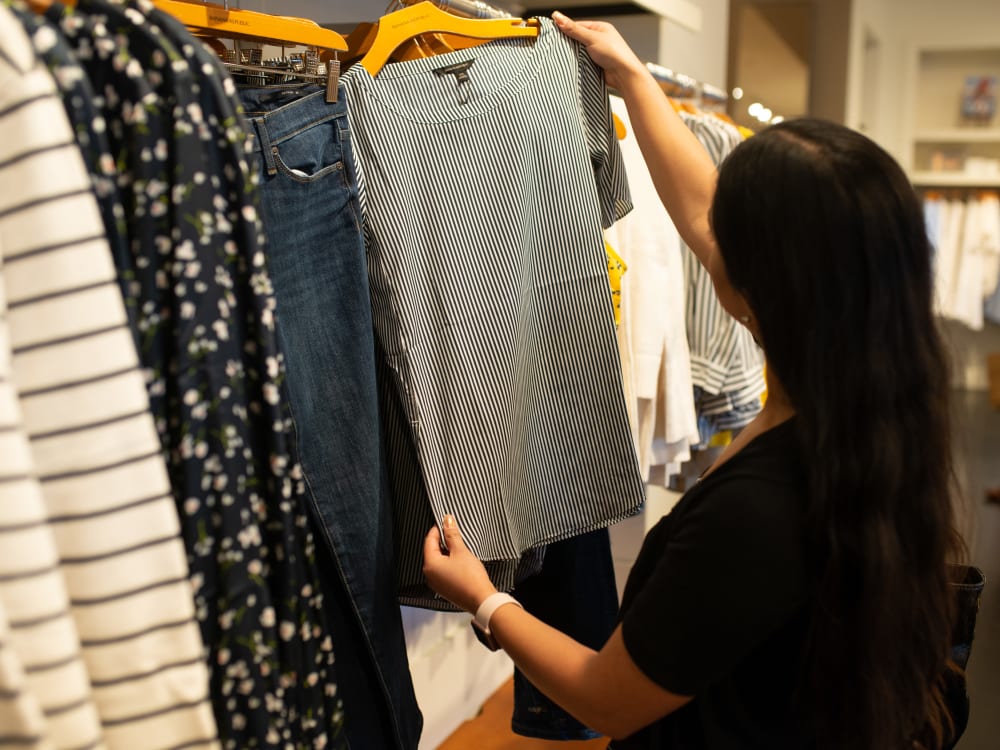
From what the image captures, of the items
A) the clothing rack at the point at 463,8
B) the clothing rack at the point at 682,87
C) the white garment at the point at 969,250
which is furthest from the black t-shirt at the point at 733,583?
A: the white garment at the point at 969,250

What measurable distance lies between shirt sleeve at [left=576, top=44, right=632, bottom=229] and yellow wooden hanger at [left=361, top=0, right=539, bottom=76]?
10 centimetres

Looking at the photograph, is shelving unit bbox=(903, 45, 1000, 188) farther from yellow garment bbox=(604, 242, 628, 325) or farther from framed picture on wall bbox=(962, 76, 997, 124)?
yellow garment bbox=(604, 242, 628, 325)

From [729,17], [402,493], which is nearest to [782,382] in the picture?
[402,493]

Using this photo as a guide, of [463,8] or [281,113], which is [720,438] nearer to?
[463,8]

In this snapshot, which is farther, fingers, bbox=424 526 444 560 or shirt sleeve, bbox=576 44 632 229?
shirt sleeve, bbox=576 44 632 229

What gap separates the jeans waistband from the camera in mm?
942

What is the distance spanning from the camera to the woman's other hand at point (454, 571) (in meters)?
1.04

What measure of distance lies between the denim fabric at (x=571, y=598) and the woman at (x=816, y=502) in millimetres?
434

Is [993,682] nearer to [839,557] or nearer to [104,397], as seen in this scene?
[839,557]

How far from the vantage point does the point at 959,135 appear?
20.1 ft

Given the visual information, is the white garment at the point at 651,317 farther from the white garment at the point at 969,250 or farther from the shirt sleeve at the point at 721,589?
the white garment at the point at 969,250

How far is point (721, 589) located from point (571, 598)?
Answer: 58 centimetres

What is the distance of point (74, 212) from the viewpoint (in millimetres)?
615

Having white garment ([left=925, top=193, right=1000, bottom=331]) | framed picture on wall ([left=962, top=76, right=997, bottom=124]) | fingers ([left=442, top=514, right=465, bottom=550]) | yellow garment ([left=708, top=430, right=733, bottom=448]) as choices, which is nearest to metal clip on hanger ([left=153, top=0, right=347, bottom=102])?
fingers ([left=442, top=514, right=465, bottom=550])
